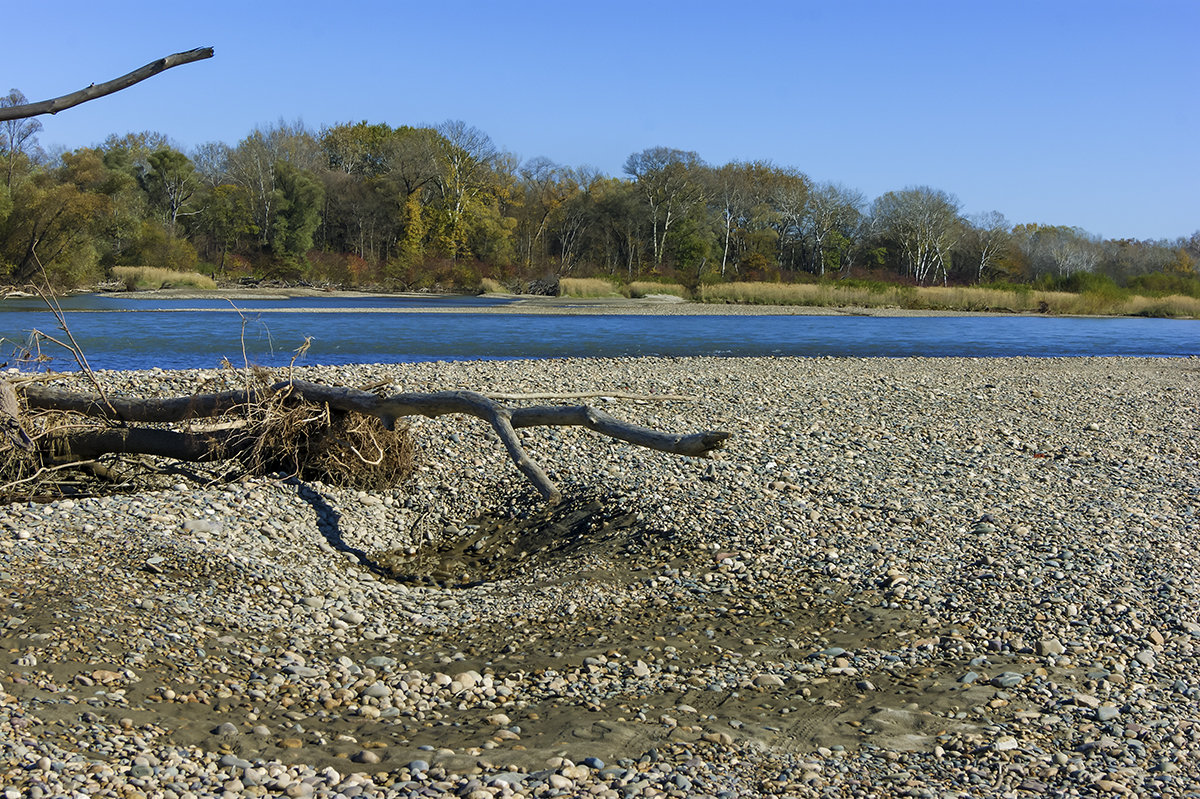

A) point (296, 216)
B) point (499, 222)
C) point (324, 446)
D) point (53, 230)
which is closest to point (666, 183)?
point (499, 222)

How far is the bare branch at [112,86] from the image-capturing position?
160 inches

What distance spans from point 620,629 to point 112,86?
3985 millimetres

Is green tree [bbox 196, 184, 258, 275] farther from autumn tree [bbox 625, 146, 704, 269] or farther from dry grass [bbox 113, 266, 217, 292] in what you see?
autumn tree [bbox 625, 146, 704, 269]

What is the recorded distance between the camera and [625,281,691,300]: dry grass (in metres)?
55.0

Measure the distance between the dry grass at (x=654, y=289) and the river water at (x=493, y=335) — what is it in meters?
12.9

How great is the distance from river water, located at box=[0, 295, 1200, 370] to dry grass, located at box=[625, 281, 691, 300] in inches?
506

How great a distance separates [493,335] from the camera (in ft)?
95.4

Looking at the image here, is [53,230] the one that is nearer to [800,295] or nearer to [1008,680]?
[800,295]

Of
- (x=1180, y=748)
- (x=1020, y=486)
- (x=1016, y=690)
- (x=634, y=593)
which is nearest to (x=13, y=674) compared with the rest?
(x=634, y=593)

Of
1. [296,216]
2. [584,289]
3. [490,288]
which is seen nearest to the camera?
[584,289]

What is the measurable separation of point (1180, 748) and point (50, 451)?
8.48m

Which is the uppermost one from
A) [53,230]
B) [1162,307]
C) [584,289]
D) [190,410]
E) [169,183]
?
[169,183]

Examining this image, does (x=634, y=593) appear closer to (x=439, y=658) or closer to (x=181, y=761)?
(x=439, y=658)

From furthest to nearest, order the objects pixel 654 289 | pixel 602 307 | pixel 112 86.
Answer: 1. pixel 654 289
2. pixel 602 307
3. pixel 112 86
